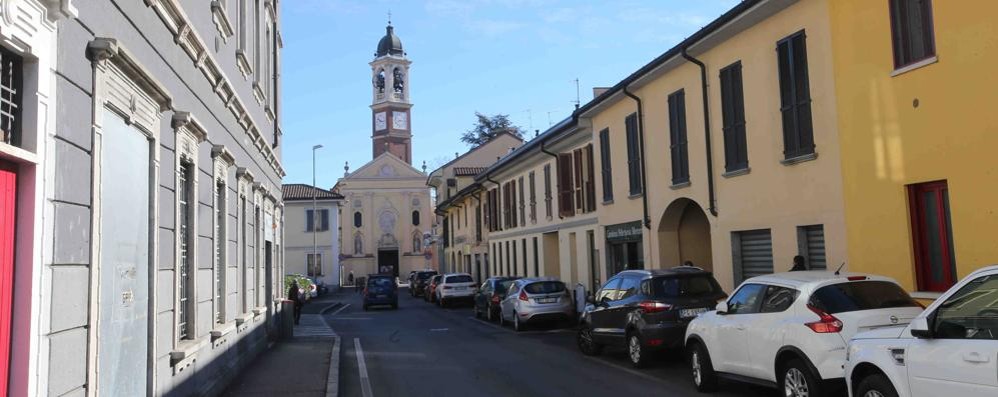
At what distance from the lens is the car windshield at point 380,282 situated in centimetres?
3778

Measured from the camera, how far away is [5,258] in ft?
14.0

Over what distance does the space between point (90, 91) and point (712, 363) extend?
26.4ft

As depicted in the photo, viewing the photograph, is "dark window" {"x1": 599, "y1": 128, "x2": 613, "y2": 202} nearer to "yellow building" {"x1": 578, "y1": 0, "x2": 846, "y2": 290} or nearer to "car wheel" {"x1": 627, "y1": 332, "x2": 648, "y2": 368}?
"yellow building" {"x1": 578, "y1": 0, "x2": 846, "y2": 290}

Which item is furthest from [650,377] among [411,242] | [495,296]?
[411,242]

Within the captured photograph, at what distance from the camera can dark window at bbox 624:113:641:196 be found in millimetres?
19766

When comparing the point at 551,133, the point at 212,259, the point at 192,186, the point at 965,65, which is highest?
the point at 551,133

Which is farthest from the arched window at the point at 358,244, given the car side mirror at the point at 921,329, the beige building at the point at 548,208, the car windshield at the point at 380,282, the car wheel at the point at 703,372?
the car side mirror at the point at 921,329

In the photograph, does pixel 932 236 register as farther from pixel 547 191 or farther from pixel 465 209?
pixel 465 209

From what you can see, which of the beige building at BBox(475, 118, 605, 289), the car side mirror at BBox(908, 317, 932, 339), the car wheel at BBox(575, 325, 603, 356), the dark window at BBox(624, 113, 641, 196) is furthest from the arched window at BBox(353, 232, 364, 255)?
the car side mirror at BBox(908, 317, 932, 339)

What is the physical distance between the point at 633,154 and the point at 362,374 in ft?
31.7

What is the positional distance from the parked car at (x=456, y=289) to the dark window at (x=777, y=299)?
2827 centimetres

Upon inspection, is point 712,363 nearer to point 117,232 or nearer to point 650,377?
point 650,377

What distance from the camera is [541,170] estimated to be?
29578 millimetres

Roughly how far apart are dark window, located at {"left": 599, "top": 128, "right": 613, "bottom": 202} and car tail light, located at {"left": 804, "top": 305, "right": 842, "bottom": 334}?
1393cm
